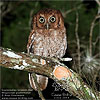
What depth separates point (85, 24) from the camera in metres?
4.85

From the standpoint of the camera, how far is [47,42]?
3135 millimetres

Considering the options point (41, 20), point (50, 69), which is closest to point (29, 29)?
point (41, 20)

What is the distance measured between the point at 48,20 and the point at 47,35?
0.65 ft

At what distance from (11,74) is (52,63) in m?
3.28

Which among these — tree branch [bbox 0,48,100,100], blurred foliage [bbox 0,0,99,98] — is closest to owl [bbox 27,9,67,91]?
blurred foliage [bbox 0,0,99,98]

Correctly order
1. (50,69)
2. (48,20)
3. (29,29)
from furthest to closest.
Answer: (29,29)
(48,20)
(50,69)

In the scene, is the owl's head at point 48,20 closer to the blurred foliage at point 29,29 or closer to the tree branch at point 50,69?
the blurred foliage at point 29,29

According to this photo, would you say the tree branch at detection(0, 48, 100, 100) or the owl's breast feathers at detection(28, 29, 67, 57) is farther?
the owl's breast feathers at detection(28, 29, 67, 57)

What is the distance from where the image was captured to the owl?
10.3ft

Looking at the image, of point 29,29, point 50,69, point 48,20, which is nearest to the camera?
point 50,69

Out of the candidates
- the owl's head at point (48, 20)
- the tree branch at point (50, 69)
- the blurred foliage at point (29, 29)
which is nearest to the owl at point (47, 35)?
the owl's head at point (48, 20)

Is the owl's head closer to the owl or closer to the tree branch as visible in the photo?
the owl

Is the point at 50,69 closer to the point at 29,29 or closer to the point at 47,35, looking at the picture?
the point at 47,35

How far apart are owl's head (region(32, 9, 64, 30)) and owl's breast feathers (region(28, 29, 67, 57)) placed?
8 cm
